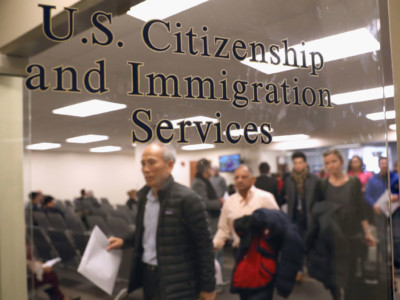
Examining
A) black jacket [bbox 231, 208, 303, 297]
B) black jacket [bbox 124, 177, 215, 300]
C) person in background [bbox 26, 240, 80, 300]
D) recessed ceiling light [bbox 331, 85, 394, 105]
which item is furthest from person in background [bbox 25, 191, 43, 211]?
recessed ceiling light [bbox 331, 85, 394, 105]

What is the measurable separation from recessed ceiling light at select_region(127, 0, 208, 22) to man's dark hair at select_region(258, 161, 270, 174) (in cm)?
77

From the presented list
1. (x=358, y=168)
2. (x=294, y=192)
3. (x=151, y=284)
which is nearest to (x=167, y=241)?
(x=151, y=284)

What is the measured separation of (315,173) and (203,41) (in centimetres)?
85

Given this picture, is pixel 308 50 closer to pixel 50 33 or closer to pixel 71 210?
pixel 50 33

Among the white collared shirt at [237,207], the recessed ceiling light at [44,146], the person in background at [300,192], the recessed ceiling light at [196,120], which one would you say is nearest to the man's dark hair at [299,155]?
the person in background at [300,192]

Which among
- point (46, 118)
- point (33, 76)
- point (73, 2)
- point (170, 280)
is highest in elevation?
point (73, 2)

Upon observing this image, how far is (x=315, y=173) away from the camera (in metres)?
1.82

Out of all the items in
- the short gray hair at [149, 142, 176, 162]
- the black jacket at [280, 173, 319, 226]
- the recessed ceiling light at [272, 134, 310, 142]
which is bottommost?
the black jacket at [280, 173, 319, 226]

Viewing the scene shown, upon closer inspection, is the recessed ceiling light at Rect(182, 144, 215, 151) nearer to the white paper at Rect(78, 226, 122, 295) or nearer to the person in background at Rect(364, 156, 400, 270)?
the white paper at Rect(78, 226, 122, 295)

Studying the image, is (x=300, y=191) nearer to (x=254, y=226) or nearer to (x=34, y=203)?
→ (x=254, y=226)

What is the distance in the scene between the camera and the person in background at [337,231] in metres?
1.79

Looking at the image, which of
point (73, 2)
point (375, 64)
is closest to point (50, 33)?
point (73, 2)

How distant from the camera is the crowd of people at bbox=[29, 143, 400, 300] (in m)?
1.51

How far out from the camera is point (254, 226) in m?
1.72
